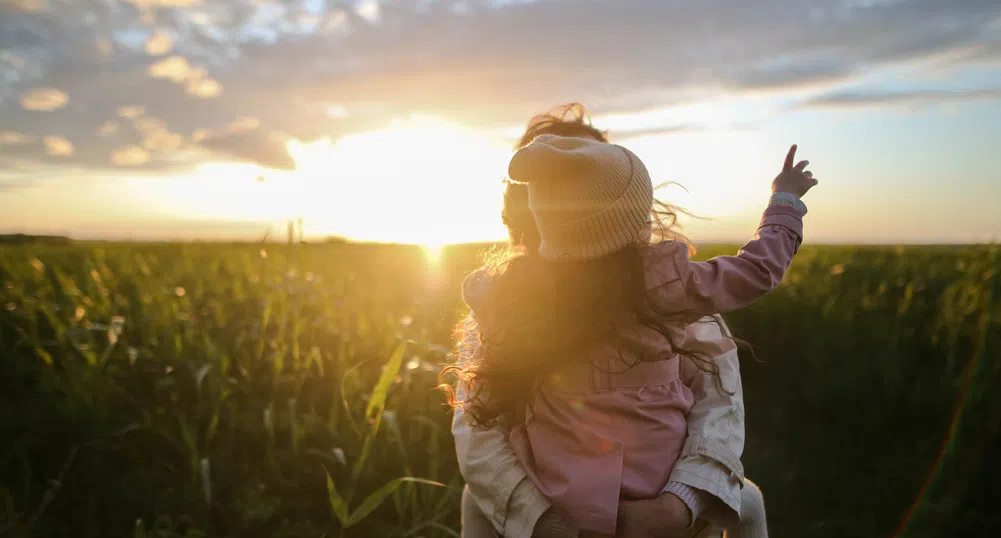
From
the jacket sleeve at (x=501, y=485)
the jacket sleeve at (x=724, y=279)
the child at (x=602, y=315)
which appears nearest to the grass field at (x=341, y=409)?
the jacket sleeve at (x=501, y=485)

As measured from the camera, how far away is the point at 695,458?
1617 mm

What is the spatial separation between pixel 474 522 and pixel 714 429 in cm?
73

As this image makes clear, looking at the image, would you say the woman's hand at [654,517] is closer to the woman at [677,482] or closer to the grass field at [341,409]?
the woman at [677,482]

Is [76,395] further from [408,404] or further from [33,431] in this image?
[408,404]

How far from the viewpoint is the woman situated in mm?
1568

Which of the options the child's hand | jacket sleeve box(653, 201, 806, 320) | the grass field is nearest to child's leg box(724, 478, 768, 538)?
jacket sleeve box(653, 201, 806, 320)

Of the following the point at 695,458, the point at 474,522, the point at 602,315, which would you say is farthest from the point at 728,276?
the point at 474,522

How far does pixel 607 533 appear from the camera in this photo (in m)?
1.55

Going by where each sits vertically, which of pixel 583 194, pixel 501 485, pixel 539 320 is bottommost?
pixel 501 485

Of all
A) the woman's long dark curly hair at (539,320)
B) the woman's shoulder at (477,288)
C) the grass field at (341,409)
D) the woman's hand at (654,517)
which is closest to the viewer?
the woman's hand at (654,517)

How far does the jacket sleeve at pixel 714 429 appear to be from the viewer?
1.60 meters

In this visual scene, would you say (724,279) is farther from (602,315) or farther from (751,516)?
(751,516)

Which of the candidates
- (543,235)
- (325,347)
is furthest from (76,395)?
(543,235)

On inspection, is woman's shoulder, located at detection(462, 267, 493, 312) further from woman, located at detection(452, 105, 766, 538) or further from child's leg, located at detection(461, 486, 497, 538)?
child's leg, located at detection(461, 486, 497, 538)
